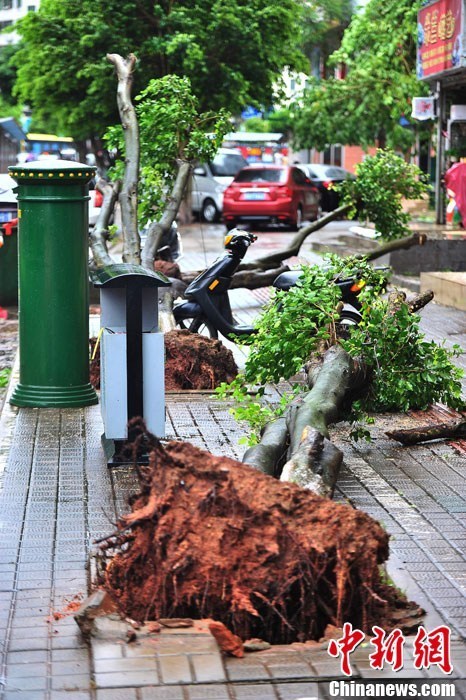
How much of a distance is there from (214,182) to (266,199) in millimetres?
3441

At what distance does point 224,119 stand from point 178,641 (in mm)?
8394

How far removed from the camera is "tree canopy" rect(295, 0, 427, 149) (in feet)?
94.1

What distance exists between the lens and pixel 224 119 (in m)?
12.1

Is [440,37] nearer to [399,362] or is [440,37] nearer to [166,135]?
[166,135]

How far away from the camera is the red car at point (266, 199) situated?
29.8 metres

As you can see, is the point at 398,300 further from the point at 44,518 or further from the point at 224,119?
the point at 224,119

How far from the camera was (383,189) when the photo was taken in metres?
15.9

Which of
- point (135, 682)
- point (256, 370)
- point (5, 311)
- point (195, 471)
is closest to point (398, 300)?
point (256, 370)

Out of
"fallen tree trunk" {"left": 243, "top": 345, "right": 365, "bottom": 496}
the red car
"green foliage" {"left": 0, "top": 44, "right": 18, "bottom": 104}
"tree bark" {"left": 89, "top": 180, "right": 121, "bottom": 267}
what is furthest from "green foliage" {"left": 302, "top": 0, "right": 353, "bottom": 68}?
"fallen tree trunk" {"left": 243, "top": 345, "right": 365, "bottom": 496}

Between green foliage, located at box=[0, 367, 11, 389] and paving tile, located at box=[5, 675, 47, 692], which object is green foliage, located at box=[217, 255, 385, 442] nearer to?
green foliage, located at box=[0, 367, 11, 389]

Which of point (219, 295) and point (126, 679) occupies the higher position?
point (219, 295)

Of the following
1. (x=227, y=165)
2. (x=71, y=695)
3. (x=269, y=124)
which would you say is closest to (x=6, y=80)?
(x=269, y=124)

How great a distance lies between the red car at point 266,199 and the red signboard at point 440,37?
7258mm

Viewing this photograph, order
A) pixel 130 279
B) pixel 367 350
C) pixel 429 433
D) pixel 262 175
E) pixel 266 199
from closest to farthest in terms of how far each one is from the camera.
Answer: pixel 130 279, pixel 429 433, pixel 367 350, pixel 266 199, pixel 262 175
